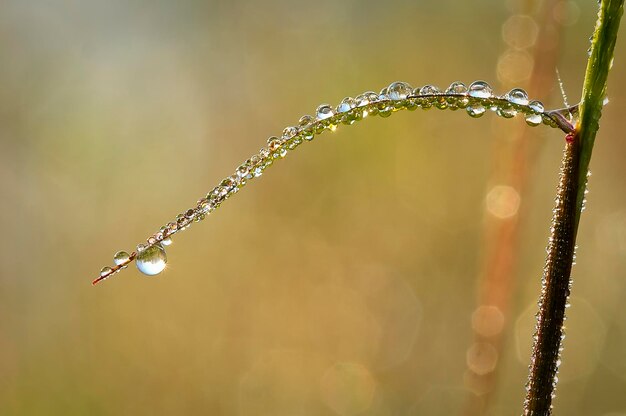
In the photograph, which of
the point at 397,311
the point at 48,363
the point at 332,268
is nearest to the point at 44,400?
the point at 48,363

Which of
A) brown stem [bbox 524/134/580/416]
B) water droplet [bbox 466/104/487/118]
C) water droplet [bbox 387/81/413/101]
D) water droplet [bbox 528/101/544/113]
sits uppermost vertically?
water droplet [bbox 387/81/413/101]

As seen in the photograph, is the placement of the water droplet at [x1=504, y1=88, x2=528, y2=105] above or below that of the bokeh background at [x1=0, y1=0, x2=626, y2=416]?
below

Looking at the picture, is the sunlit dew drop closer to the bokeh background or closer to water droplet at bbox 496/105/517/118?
water droplet at bbox 496/105/517/118

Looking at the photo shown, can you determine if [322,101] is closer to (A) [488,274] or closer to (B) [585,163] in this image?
(A) [488,274]

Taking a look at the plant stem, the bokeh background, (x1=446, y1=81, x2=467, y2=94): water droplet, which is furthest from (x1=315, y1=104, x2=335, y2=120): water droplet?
the bokeh background

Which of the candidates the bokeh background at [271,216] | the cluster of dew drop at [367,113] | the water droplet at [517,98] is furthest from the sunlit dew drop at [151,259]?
the bokeh background at [271,216]

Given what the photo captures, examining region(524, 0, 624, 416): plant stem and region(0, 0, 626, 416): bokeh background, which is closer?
region(524, 0, 624, 416): plant stem
